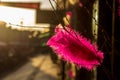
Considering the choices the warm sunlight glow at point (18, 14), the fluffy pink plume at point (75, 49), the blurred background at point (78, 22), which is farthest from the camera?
the warm sunlight glow at point (18, 14)

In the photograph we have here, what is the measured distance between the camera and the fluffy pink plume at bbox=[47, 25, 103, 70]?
112 inches

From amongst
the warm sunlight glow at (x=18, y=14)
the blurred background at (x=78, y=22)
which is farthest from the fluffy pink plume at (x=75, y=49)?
the warm sunlight glow at (x=18, y=14)

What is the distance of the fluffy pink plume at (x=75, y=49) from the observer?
2.84 metres

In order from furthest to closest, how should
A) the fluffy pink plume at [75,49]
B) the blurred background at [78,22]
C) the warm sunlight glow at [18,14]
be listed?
1. the warm sunlight glow at [18,14]
2. the blurred background at [78,22]
3. the fluffy pink plume at [75,49]

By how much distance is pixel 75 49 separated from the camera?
2850 mm

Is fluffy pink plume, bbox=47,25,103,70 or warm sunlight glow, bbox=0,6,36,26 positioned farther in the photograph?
warm sunlight glow, bbox=0,6,36,26

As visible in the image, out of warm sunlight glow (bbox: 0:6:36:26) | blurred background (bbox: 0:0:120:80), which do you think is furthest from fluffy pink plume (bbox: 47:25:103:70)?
warm sunlight glow (bbox: 0:6:36:26)

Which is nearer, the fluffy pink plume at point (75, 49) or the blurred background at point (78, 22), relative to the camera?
the fluffy pink plume at point (75, 49)

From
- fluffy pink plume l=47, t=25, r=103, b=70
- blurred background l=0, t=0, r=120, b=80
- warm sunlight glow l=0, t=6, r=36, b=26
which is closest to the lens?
fluffy pink plume l=47, t=25, r=103, b=70

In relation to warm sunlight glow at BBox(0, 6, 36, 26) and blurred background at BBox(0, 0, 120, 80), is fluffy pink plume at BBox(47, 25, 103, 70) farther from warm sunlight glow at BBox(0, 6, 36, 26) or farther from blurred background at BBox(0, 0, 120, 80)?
warm sunlight glow at BBox(0, 6, 36, 26)

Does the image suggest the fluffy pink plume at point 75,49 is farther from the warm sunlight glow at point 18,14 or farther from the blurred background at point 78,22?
the warm sunlight glow at point 18,14

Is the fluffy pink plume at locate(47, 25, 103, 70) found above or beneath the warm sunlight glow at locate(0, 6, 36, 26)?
beneath

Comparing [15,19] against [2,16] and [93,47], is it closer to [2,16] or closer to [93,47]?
[2,16]

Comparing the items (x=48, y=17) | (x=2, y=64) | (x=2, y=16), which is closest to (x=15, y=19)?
(x=2, y=16)
